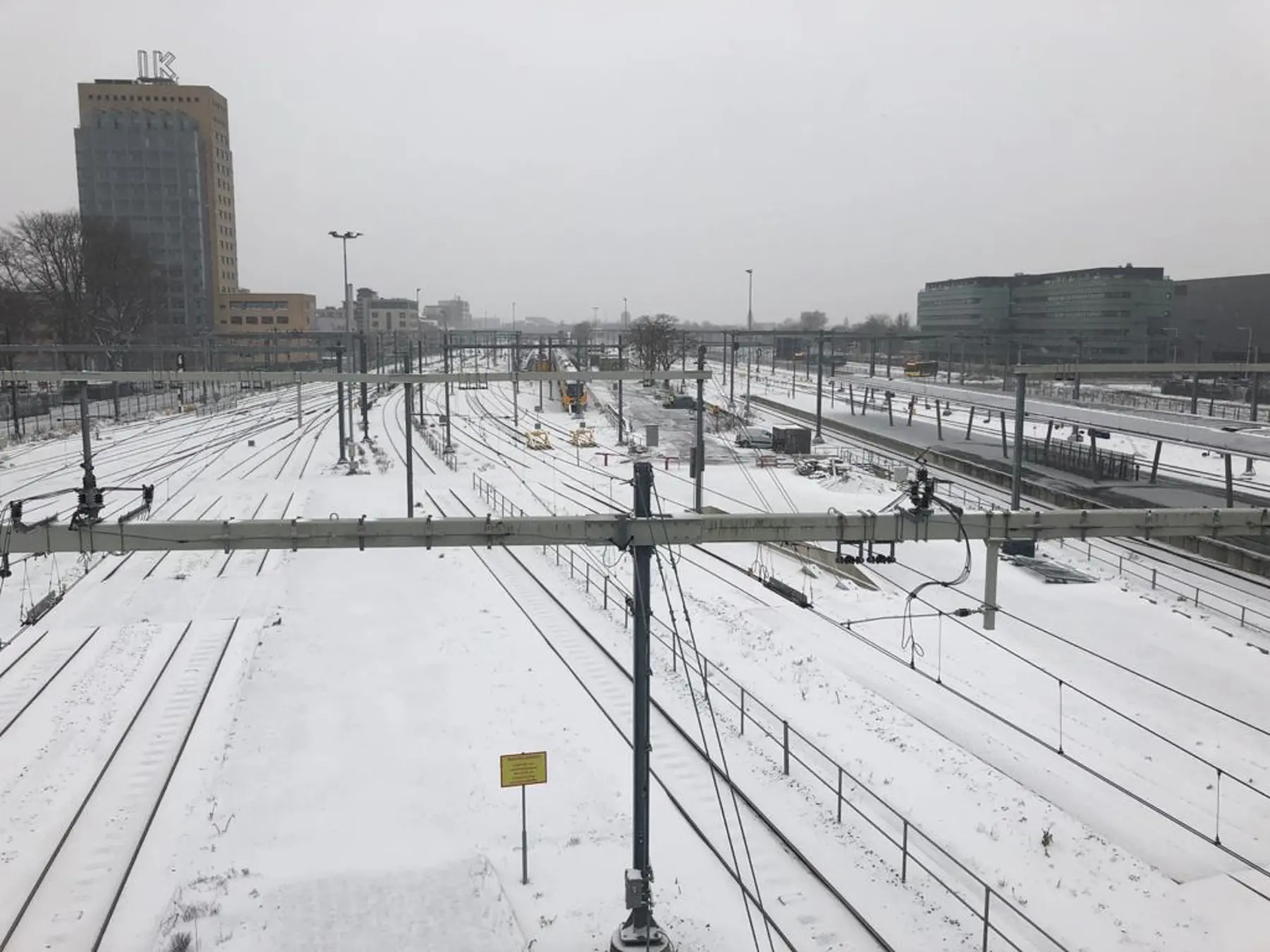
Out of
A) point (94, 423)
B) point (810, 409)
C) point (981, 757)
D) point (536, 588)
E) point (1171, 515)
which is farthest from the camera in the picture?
point (810, 409)

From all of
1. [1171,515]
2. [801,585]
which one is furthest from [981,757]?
[801,585]

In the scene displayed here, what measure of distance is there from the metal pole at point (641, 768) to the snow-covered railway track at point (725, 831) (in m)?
1.03

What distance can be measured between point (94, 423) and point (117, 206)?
5891cm

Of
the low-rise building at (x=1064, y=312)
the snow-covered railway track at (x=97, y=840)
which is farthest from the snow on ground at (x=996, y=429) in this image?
the snow-covered railway track at (x=97, y=840)

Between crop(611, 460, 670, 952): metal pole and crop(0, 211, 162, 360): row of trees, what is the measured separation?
51.3 meters

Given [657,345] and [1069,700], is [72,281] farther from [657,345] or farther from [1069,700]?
[1069,700]

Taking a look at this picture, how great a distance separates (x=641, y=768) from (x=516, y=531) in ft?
6.77

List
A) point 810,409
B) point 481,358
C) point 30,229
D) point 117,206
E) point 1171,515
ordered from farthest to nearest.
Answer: point 481,358
point 117,206
point 30,229
point 810,409
point 1171,515

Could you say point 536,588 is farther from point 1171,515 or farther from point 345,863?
point 1171,515

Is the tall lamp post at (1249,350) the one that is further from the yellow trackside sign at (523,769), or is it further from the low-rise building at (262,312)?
the low-rise building at (262,312)

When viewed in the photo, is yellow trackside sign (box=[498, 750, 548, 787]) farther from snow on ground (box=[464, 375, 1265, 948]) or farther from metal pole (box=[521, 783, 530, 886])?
snow on ground (box=[464, 375, 1265, 948])

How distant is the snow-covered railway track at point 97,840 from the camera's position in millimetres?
7715

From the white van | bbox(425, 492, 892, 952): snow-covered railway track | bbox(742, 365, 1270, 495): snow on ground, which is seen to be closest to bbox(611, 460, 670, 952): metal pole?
bbox(425, 492, 892, 952): snow-covered railway track

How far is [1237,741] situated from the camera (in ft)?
Result: 36.5
